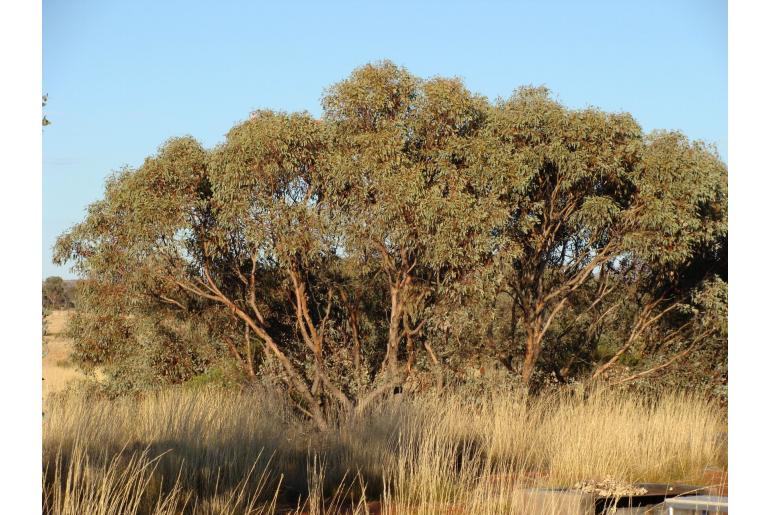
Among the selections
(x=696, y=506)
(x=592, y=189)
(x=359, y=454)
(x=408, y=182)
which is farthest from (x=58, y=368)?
(x=696, y=506)

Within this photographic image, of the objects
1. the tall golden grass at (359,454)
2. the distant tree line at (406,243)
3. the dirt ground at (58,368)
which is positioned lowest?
the dirt ground at (58,368)

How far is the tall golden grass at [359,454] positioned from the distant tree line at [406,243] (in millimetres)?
1978

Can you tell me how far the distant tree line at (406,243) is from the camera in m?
12.6

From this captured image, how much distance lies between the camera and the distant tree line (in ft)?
41.3

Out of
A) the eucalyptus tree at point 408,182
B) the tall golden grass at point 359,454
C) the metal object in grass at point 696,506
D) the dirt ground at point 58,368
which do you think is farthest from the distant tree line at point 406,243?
the dirt ground at point 58,368

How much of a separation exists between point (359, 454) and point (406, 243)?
14.2 ft

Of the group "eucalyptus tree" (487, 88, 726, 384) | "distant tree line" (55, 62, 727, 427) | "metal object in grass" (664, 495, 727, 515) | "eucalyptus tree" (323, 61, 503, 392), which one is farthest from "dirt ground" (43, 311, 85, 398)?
"metal object in grass" (664, 495, 727, 515)

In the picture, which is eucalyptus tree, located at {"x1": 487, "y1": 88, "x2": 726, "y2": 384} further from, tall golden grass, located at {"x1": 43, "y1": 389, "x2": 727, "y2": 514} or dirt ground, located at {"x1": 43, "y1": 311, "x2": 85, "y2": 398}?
dirt ground, located at {"x1": 43, "y1": 311, "x2": 85, "y2": 398}

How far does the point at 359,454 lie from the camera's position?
8.79 m

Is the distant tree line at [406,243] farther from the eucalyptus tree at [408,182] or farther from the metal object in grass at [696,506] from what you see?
the metal object in grass at [696,506]

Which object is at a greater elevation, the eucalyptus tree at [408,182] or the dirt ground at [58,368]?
the eucalyptus tree at [408,182]

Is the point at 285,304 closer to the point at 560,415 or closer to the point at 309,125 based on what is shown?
the point at 309,125

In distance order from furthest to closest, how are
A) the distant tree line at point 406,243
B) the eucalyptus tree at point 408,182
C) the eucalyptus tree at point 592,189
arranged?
the eucalyptus tree at point 592,189
the distant tree line at point 406,243
the eucalyptus tree at point 408,182
